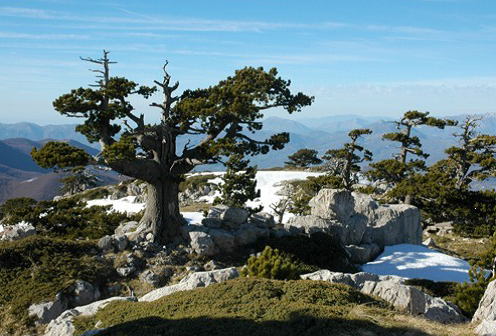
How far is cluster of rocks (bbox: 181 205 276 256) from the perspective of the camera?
19.5 m

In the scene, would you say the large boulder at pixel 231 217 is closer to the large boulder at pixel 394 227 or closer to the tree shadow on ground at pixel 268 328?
the large boulder at pixel 394 227

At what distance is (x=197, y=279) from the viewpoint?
44.9ft

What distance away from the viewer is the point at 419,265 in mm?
22719

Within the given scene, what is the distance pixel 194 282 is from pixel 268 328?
5.22m

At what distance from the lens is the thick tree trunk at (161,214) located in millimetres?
19844

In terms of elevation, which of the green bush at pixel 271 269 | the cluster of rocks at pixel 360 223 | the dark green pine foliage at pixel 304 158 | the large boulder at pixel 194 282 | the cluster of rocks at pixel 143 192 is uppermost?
the green bush at pixel 271 269

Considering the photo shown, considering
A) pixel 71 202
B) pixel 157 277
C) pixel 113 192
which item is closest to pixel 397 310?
pixel 157 277

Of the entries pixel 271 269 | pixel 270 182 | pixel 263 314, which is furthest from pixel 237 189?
pixel 270 182

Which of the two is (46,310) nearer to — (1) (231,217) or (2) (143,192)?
(1) (231,217)

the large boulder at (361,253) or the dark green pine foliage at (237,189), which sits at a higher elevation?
the dark green pine foliage at (237,189)

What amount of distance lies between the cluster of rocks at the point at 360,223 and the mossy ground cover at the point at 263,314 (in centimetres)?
1129

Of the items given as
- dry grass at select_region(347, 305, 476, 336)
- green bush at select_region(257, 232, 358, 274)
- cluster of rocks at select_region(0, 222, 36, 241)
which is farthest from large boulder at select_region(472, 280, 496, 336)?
cluster of rocks at select_region(0, 222, 36, 241)

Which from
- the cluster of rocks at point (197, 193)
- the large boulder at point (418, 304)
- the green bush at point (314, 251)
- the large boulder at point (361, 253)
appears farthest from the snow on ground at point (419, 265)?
the cluster of rocks at point (197, 193)

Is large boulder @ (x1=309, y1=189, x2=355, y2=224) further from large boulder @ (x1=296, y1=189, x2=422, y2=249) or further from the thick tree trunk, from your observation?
the thick tree trunk
